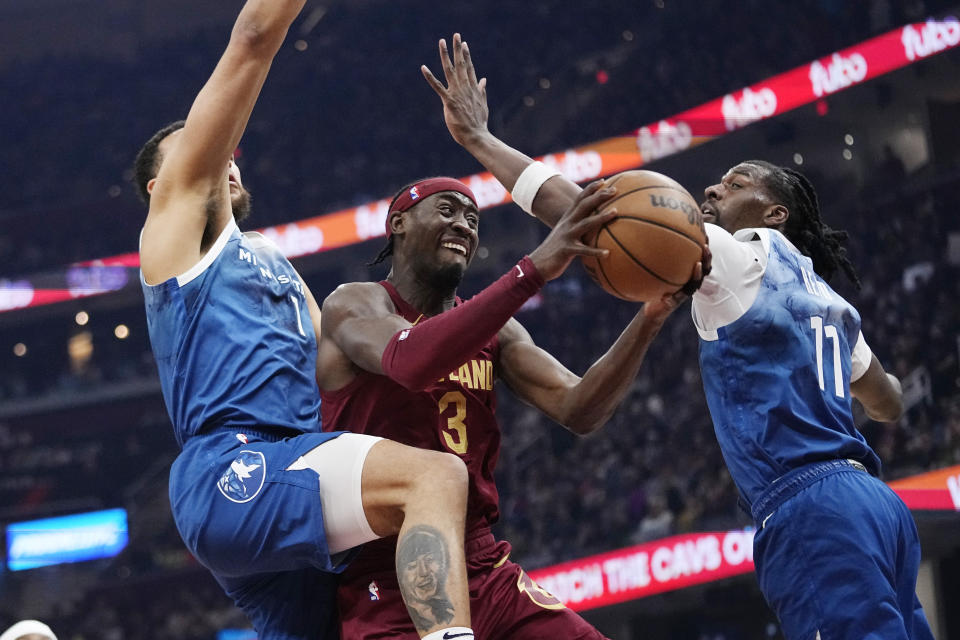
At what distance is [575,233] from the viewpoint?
3.09m

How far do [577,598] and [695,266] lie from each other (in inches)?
445

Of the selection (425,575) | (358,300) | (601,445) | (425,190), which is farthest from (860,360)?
(601,445)

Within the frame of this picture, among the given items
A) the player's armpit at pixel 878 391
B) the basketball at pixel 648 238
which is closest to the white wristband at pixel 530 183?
the basketball at pixel 648 238

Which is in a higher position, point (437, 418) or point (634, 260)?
point (634, 260)

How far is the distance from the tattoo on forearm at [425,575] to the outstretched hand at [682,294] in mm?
1035

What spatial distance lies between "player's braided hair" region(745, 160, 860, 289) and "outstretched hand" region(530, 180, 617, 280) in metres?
1.12

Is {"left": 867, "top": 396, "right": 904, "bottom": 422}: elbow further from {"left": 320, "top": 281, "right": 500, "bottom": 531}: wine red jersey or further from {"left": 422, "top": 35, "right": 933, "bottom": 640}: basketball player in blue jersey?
{"left": 320, "top": 281, "right": 500, "bottom": 531}: wine red jersey

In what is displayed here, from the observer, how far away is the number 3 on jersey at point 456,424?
366 centimetres

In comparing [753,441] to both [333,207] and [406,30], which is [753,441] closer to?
[333,207]

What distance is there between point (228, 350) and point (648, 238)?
1.34 m

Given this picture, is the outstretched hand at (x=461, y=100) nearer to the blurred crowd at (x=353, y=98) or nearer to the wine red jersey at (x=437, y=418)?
the wine red jersey at (x=437, y=418)

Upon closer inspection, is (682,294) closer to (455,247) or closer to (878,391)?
(455,247)

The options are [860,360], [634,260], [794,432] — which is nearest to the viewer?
[634,260]

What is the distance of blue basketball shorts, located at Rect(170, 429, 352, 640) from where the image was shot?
301 centimetres
